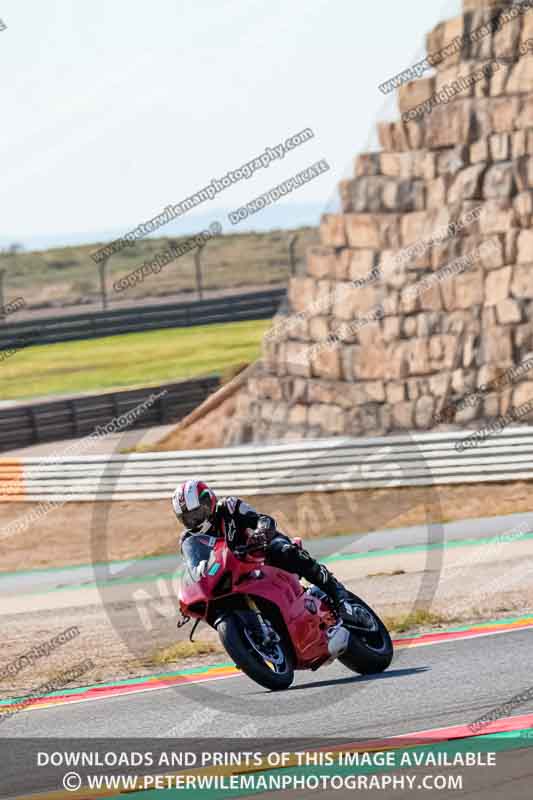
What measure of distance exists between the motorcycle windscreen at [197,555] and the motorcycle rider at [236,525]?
7 cm

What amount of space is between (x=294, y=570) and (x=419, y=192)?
1778 centimetres

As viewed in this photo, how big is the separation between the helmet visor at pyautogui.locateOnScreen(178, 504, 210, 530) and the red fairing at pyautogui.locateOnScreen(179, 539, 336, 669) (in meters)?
0.19

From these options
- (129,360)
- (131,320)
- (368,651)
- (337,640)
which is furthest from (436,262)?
(129,360)

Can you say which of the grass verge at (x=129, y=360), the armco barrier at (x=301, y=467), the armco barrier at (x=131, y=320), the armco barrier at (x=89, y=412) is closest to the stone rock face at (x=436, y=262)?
the armco barrier at (x=301, y=467)

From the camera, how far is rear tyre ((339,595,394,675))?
10.0m

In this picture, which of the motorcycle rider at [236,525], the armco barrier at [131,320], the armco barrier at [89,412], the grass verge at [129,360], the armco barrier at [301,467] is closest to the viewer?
the motorcycle rider at [236,525]

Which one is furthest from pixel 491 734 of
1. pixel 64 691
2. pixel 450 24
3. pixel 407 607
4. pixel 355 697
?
pixel 450 24

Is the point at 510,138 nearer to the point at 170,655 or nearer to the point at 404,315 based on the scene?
the point at 404,315

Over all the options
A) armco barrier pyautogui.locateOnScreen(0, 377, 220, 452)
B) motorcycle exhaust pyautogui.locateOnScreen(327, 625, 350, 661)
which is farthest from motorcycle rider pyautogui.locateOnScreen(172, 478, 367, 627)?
armco barrier pyautogui.locateOnScreen(0, 377, 220, 452)

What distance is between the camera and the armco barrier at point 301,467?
71.8 ft

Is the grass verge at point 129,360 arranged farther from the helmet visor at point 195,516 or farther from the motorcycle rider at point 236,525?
the helmet visor at point 195,516

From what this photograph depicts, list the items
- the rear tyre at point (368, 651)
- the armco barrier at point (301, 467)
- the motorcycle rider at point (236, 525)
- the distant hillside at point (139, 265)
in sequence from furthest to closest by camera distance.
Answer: the distant hillside at point (139, 265)
the armco barrier at point (301, 467)
the rear tyre at point (368, 651)
the motorcycle rider at point (236, 525)

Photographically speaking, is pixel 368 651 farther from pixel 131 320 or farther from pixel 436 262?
pixel 131 320

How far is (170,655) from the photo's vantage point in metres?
12.6
